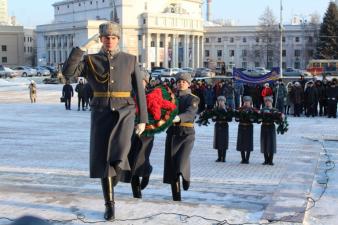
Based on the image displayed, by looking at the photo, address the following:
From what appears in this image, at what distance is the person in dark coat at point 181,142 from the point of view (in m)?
6.69

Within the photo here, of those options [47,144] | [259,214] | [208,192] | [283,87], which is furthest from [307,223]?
[283,87]

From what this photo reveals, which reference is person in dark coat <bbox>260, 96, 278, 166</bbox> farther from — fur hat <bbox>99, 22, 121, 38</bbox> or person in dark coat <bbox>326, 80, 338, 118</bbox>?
person in dark coat <bbox>326, 80, 338, 118</bbox>

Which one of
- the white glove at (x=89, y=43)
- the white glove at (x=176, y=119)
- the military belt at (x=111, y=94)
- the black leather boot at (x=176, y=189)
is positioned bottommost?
the black leather boot at (x=176, y=189)

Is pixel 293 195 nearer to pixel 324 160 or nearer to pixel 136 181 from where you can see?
pixel 136 181

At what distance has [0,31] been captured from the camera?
107250mm

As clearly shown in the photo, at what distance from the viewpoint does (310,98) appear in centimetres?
2172

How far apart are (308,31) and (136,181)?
89.5m

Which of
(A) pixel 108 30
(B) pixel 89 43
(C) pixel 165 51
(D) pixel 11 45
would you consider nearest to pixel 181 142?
(A) pixel 108 30

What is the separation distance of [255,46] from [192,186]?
100.0 metres

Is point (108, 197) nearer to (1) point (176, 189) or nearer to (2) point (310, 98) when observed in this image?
(1) point (176, 189)

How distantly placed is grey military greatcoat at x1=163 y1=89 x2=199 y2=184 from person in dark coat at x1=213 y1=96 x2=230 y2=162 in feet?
14.1

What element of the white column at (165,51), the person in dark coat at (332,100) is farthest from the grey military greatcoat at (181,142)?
the white column at (165,51)

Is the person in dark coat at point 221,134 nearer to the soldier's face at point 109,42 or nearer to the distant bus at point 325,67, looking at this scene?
the soldier's face at point 109,42

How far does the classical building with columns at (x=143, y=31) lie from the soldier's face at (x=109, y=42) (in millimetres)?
94663
